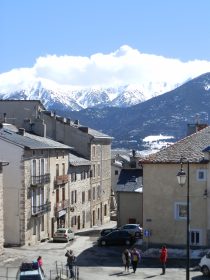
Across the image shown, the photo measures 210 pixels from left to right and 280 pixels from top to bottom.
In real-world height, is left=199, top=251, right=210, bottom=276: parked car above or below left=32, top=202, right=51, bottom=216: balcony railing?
below

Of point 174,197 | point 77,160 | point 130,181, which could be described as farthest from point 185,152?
point 77,160

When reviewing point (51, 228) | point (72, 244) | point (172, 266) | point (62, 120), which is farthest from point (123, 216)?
point (172, 266)

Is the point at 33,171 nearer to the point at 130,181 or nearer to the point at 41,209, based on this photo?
the point at 41,209

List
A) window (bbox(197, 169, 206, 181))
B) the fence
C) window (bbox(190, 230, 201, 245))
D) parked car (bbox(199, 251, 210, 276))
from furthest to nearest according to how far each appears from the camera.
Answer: window (bbox(190, 230, 201, 245))
window (bbox(197, 169, 206, 181))
parked car (bbox(199, 251, 210, 276))
the fence

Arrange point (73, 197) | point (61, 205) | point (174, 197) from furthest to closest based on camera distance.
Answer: point (73, 197) → point (61, 205) → point (174, 197)

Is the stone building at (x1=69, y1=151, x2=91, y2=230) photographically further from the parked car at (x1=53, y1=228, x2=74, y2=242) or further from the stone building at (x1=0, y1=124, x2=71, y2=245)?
the parked car at (x1=53, y1=228, x2=74, y2=242)

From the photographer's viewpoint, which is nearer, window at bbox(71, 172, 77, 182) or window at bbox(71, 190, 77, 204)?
window at bbox(71, 172, 77, 182)

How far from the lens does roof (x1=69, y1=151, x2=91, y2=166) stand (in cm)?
7199

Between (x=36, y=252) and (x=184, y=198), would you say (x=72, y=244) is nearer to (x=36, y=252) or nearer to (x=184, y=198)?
(x=36, y=252)

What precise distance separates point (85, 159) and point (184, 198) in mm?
33257

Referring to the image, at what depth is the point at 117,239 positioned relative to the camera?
52.4 metres

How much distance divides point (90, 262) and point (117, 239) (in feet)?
27.8

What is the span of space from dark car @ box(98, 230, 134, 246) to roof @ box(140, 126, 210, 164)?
7932 millimetres

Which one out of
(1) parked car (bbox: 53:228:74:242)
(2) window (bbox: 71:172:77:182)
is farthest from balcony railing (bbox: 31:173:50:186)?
(2) window (bbox: 71:172:77:182)
